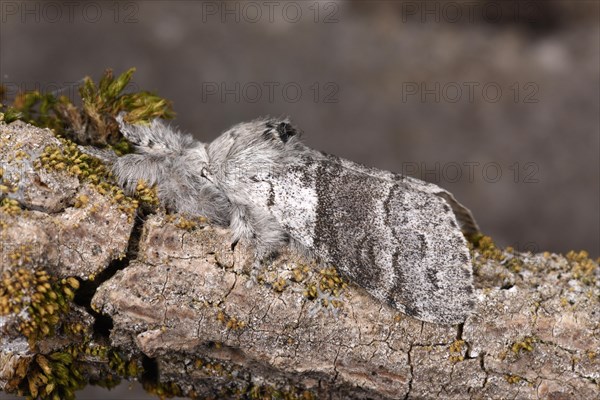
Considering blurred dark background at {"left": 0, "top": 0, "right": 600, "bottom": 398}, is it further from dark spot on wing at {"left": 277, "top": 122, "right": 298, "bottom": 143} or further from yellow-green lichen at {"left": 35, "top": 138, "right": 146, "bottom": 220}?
yellow-green lichen at {"left": 35, "top": 138, "right": 146, "bottom": 220}

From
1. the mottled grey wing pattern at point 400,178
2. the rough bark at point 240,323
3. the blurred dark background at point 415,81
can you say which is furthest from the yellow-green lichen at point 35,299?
the blurred dark background at point 415,81

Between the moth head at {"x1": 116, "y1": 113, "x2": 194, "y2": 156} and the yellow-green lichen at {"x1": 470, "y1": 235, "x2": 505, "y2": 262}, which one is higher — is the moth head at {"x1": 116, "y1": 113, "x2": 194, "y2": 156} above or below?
below

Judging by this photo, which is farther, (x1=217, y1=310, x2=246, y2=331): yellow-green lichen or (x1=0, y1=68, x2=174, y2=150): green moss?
(x1=0, y1=68, x2=174, y2=150): green moss

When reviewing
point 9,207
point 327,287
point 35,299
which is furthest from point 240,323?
point 9,207

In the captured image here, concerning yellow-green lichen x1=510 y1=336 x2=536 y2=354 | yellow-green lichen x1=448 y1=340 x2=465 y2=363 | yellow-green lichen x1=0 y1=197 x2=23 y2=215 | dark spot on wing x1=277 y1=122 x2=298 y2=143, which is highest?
dark spot on wing x1=277 y1=122 x2=298 y2=143

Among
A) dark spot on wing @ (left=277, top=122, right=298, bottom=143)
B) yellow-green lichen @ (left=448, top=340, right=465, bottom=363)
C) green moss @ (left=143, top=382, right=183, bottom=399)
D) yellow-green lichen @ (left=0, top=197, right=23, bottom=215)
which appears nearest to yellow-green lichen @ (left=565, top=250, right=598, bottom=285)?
yellow-green lichen @ (left=448, top=340, right=465, bottom=363)

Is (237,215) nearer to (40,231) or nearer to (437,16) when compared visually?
(40,231)
